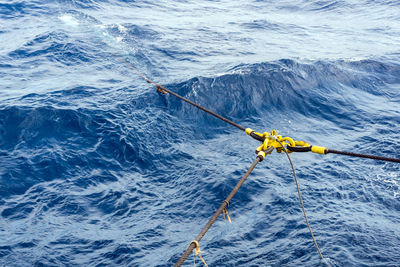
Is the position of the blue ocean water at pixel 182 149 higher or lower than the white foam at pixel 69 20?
lower

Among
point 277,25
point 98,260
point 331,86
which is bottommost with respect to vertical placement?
point 98,260

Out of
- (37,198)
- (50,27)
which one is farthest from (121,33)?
(37,198)

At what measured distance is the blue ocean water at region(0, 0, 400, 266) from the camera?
20.0 feet

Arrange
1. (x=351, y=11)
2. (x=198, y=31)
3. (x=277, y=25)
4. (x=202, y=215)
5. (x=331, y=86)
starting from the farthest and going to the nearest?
1. (x=351, y=11)
2. (x=277, y=25)
3. (x=198, y=31)
4. (x=331, y=86)
5. (x=202, y=215)

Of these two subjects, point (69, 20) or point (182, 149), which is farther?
point (69, 20)

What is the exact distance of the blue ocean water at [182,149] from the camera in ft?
20.0

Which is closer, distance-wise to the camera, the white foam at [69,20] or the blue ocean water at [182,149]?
the blue ocean water at [182,149]

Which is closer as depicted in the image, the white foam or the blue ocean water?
the blue ocean water

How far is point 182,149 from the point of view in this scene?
8.89 meters

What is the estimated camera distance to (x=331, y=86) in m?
12.9

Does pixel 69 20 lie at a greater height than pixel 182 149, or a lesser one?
greater

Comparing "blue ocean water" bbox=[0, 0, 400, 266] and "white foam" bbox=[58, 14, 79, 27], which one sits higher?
"white foam" bbox=[58, 14, 79, 27]

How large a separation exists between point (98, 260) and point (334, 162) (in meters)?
5.74

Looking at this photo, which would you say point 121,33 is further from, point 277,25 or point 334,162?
point 334,162
